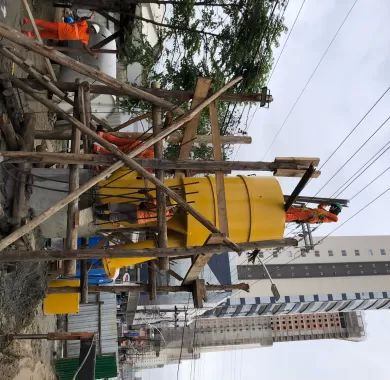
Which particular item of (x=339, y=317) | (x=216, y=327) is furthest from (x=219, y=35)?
(x=339, y=317)

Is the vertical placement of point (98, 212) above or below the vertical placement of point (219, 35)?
below

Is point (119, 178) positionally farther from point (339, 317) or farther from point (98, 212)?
point (339, 317)

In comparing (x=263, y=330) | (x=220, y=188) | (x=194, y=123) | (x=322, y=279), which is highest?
(x=322, y=279)

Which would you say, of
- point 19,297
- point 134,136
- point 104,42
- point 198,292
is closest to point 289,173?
point 134,136

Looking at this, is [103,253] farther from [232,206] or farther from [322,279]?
[322,279]

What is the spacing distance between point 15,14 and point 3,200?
5.55 m

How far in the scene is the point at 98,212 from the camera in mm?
7191

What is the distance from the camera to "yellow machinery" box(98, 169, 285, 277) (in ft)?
20.9

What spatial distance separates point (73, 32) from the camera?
35.6 ft

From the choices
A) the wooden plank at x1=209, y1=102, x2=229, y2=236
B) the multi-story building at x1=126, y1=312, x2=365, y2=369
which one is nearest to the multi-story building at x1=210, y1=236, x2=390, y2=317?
the multi-story building at x1=126, y1=312, x2=365, y2=369

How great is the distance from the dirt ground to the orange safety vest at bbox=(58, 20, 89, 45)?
871mm

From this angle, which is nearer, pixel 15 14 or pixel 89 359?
pixel 15 14

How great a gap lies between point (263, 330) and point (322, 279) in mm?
27748

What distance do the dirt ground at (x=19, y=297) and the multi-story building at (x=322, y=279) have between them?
4222 centimetres
